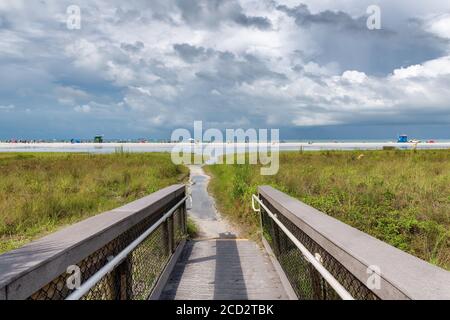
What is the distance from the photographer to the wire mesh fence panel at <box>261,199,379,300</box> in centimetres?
257

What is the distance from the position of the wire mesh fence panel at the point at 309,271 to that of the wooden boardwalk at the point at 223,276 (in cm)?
29

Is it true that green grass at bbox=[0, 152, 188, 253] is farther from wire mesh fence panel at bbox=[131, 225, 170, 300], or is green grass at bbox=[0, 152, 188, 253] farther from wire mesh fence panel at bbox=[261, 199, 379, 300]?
wire mesh fence panel at bbox=[261, 199, 379, 300]

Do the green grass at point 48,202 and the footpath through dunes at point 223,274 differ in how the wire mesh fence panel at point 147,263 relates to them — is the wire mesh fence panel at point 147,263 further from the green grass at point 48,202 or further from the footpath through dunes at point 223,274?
the green grass at point 48,202

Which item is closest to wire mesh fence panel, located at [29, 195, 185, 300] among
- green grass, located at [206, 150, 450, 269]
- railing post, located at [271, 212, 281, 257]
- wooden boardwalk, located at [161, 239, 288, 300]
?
wooden boardwalk, located at [161, 239, 288, 300]

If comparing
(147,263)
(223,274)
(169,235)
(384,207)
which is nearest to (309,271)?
(147,263)

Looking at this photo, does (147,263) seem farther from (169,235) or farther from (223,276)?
(169,235)

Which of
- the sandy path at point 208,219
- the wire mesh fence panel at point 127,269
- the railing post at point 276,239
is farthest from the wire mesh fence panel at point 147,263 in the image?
the sandy path at point 208,219

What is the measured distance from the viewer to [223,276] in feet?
16.9

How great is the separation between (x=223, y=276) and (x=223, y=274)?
0.31 feet

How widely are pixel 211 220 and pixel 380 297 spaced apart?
9265 mm

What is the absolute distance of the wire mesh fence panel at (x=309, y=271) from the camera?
257 cm
